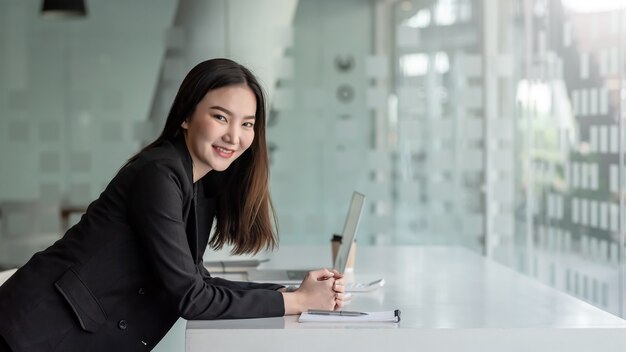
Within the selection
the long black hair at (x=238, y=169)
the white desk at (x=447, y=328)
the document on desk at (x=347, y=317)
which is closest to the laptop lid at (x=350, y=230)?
the white desk at (x=447, y=328)

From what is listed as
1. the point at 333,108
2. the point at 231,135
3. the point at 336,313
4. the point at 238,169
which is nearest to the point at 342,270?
the point at 238,169

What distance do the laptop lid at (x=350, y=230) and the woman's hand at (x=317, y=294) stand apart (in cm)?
54

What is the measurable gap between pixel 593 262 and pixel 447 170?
1.41 m

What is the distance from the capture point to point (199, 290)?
6.69 feet

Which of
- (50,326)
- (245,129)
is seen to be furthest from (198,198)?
(50,326)

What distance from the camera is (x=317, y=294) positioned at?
2191mm

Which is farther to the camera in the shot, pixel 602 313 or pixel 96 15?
pixel 96 15

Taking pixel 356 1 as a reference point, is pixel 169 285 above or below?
below

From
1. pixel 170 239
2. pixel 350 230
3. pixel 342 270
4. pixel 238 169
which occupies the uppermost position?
pixel 238 169

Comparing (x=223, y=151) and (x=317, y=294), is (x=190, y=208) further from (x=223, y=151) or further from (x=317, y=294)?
(x=317, y=294)

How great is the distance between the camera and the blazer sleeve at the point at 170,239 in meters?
1.99

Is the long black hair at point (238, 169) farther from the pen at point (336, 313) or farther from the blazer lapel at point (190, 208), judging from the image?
the pen at point (336, 313)

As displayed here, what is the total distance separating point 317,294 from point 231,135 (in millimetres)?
403

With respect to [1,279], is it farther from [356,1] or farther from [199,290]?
[356,1]
